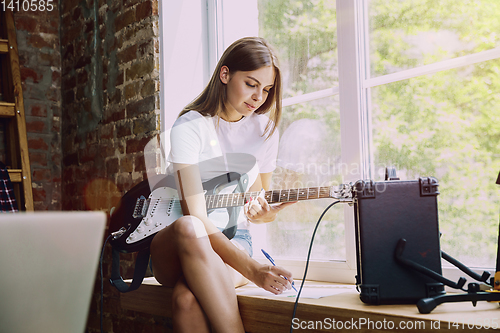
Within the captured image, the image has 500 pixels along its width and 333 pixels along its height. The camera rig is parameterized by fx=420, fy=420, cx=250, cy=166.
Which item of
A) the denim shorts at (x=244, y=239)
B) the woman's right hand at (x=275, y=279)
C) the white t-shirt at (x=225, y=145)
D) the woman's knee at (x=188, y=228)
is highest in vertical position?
the white t-shirt at (x=225, y=145)

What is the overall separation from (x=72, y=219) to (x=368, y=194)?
736mm

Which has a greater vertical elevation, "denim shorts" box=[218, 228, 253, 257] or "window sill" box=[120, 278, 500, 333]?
"denim shorts" box=[218, 228, 253, 257]

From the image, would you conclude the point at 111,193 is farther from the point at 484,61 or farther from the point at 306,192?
the point at 484,61

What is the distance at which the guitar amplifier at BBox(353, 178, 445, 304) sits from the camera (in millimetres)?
999

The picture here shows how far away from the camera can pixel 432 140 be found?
1.24m

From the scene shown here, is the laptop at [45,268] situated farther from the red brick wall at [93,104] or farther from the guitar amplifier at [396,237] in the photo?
the red brick wall at [93,104]

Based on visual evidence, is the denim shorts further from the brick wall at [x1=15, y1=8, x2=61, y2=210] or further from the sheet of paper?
the brick wall at [x1=15, y1=8, x2=61, y2=210]

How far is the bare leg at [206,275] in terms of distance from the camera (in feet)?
3.91

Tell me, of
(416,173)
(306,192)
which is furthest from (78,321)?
(416,173)

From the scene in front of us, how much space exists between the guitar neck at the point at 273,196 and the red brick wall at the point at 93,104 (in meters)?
0.57

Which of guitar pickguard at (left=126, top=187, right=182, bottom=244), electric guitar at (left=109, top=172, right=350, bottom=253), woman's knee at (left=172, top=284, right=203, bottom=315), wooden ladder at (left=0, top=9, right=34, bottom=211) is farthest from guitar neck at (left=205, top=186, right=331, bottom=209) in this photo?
wooden ladder at (left=0, top=9, right=34, bottom=211)

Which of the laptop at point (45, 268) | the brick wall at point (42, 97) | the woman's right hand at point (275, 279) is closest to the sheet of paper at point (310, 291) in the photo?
the woman's right hand at point (275, 279)

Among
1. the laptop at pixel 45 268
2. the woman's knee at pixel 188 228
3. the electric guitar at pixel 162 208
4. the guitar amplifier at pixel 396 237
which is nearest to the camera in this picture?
the laptop at pixel 45 268

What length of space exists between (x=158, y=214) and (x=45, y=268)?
43.0 inches
